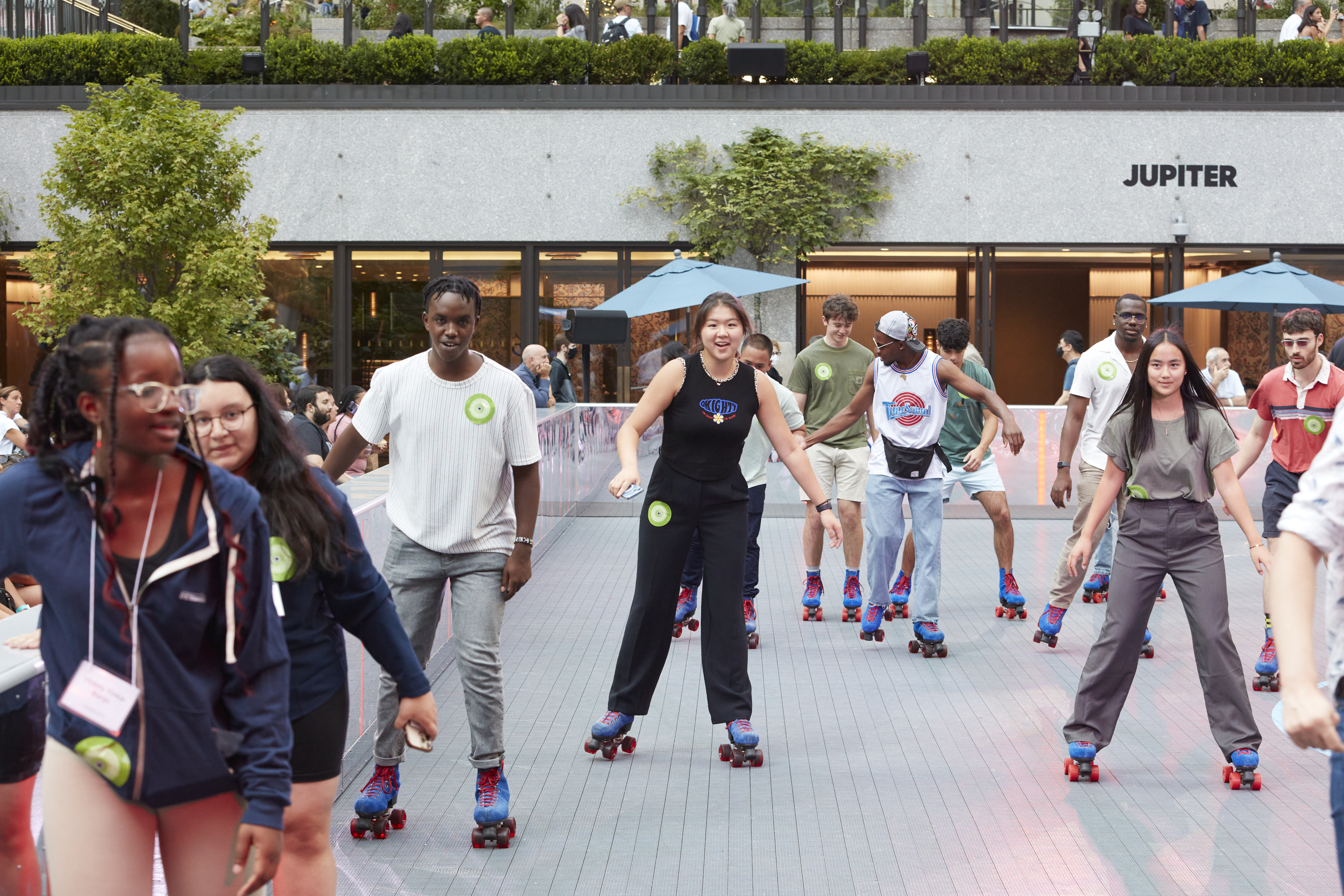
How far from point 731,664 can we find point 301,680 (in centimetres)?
270

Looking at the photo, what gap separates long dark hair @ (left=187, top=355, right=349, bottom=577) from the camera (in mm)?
2994

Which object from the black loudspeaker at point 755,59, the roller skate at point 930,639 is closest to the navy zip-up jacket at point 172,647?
the roller skate at point 930,639

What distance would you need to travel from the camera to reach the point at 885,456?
300 inches

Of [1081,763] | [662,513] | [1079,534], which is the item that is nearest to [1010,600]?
[1079,534]

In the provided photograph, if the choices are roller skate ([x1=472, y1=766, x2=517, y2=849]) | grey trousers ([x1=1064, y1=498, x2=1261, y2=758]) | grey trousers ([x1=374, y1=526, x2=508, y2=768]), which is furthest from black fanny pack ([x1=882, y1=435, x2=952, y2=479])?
roller skate ([x1=472, y1=766, x2=517, y2=849])

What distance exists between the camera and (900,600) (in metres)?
8.69

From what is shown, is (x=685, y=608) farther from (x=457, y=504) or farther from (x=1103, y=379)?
(x=457, y=504)

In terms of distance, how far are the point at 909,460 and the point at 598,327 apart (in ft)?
25.3

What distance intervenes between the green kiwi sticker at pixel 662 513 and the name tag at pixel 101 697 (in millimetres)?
3370

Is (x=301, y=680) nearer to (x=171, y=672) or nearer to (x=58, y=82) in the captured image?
(x=171, y=672)

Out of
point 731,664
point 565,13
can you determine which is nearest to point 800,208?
point 565,13

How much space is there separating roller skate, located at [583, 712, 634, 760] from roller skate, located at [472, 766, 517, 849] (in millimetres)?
958

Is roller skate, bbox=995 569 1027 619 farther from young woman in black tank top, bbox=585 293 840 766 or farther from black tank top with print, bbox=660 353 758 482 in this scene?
black tank top with print, bbox=660 353 758 482

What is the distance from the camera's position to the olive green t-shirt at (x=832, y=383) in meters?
8.84
